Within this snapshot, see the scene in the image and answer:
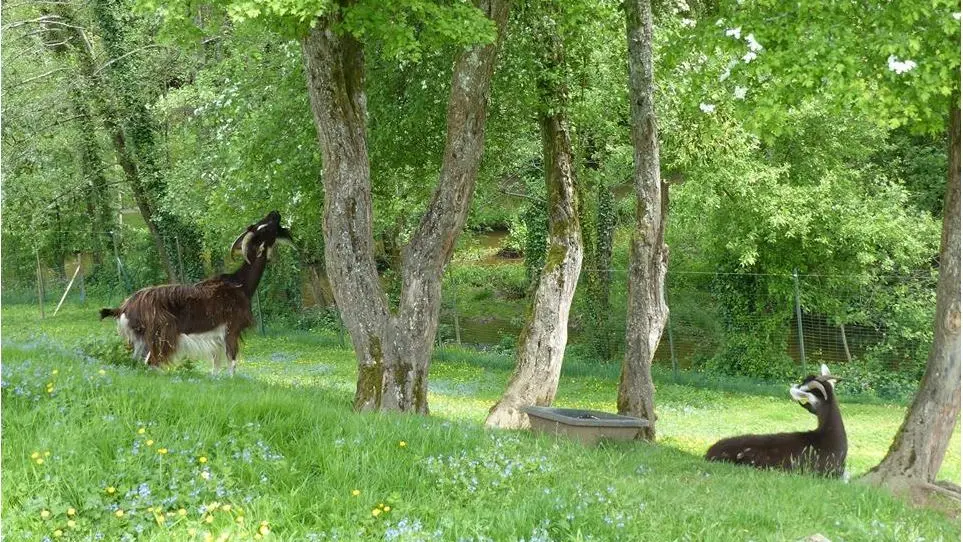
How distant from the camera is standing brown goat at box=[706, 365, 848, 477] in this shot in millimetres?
9578

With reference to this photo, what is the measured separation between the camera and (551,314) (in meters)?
13.1

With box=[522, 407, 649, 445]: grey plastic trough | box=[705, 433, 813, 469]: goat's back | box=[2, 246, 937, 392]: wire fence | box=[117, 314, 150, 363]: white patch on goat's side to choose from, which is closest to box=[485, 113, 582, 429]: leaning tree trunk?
box=[522, 407, 649, 445]: grey plastic trough

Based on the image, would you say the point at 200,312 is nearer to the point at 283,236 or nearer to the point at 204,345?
the point at 204,345

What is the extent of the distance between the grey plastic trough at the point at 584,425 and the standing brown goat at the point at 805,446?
3.24 ft

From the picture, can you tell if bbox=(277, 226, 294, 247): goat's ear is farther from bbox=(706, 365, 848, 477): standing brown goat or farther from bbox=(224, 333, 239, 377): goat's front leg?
bbox=(706, 365, 848, 477): standing brown goat

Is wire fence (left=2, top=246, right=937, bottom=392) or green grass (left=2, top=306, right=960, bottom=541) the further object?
wire fence (left=2, top=246, right=937, bottom=392)

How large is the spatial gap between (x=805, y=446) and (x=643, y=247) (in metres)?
3.47

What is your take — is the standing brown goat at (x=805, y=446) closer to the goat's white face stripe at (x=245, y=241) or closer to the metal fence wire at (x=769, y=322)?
the goat's white face stripe at (x=245, y=241)

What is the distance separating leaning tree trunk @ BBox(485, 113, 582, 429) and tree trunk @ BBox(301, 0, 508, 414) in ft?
9.04

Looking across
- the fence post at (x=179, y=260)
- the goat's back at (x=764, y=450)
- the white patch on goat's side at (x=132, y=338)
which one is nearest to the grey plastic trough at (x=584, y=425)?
the goat's back at (x=764, y=450)

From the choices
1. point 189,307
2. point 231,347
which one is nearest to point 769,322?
point 231,347

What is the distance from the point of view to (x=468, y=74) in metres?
10.6

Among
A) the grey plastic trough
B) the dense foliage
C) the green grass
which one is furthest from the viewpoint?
the grey plastic trough

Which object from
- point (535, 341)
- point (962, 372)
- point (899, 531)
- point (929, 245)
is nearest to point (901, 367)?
point (929, 245)
